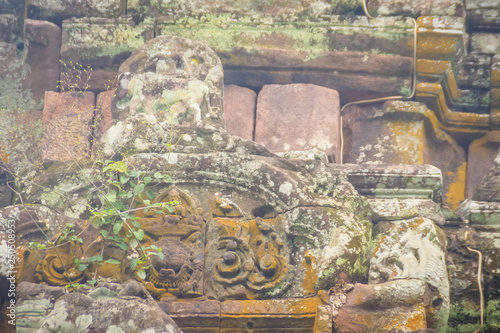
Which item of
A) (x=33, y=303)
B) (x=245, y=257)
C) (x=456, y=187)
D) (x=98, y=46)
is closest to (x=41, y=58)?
(x=98, y=46)

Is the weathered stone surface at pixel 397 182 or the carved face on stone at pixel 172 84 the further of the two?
the carved face on stone at pixel 172 84

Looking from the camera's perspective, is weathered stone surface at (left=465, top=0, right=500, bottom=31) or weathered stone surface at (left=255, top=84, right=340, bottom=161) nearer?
weathered stone surface at (left=255, top=84, right=340, bottom=161)

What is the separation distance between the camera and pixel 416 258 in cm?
447

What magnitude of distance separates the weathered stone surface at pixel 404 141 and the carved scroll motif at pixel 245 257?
6.09 feet

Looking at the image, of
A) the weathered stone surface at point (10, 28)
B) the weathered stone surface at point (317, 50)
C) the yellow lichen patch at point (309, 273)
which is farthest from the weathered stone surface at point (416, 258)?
the weathered stone surface at point (10, 28)

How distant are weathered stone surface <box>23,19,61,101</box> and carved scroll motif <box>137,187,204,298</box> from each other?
2154mm

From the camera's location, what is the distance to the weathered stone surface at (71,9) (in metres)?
6.38

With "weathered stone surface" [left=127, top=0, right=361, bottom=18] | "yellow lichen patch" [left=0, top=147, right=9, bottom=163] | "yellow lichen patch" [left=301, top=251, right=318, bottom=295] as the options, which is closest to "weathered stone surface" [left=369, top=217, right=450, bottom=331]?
"yellow lichen patch" [left=301, top=251, right=318, bottom=295]

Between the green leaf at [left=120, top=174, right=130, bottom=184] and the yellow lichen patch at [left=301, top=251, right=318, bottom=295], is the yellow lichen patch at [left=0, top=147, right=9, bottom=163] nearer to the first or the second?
the green leaf at [left=120, top=174, right=130, bottom=184]

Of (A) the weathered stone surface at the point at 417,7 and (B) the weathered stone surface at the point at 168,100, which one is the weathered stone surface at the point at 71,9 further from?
(A) the weathered stone surface at the point at 417,7

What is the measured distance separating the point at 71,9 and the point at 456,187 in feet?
11.1

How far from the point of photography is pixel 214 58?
223 inches

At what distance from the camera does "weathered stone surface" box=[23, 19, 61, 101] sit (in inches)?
245

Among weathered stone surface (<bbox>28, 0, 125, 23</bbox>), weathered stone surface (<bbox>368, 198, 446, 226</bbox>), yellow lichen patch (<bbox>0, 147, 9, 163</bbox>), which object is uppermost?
weathered stone surface (<bbox>28, 0, 125, 23</bbox>)
